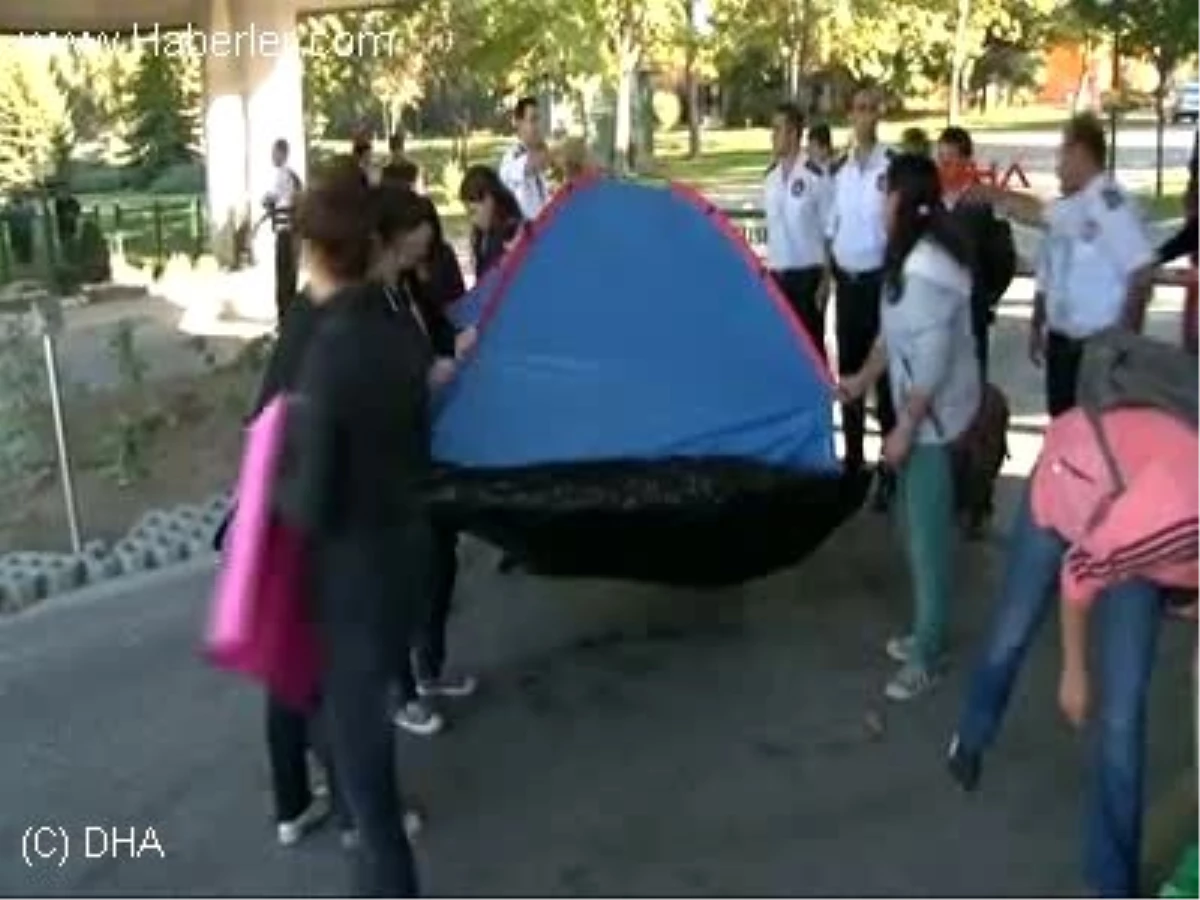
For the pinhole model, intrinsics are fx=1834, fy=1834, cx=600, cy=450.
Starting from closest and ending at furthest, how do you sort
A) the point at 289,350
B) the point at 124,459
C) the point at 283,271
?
the point at 289,350 < the point at 124,459 < the point at 283,271

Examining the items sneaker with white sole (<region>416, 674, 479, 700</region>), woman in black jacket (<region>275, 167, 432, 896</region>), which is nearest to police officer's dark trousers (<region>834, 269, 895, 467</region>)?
sneaker with white sole (<region>416, 674, 479, 700</region>)

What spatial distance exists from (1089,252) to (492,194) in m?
2.19

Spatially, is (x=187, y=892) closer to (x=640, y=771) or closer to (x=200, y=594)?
(x=640, y=771)

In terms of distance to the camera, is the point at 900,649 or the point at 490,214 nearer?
the point at 900,649

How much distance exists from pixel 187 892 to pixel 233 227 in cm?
1865

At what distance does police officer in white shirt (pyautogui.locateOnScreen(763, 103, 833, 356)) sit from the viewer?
8711 mm

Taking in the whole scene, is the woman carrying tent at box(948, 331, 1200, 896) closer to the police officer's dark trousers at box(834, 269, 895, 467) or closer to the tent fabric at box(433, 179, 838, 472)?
the tent fabric at box(433, 179, 838, 472)

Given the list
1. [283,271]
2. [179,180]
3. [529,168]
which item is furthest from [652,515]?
[179,180]

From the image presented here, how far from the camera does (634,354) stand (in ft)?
21.8

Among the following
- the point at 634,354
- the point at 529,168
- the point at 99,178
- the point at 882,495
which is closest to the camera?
the point at 634,354

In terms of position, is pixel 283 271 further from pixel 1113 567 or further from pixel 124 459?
pixel 1113 567

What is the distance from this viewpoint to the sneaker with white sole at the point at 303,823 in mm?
4586

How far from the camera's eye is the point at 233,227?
73.2ft

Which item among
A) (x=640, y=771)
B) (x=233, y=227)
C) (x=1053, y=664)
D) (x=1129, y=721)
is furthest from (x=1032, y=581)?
(x=233, y=227)
